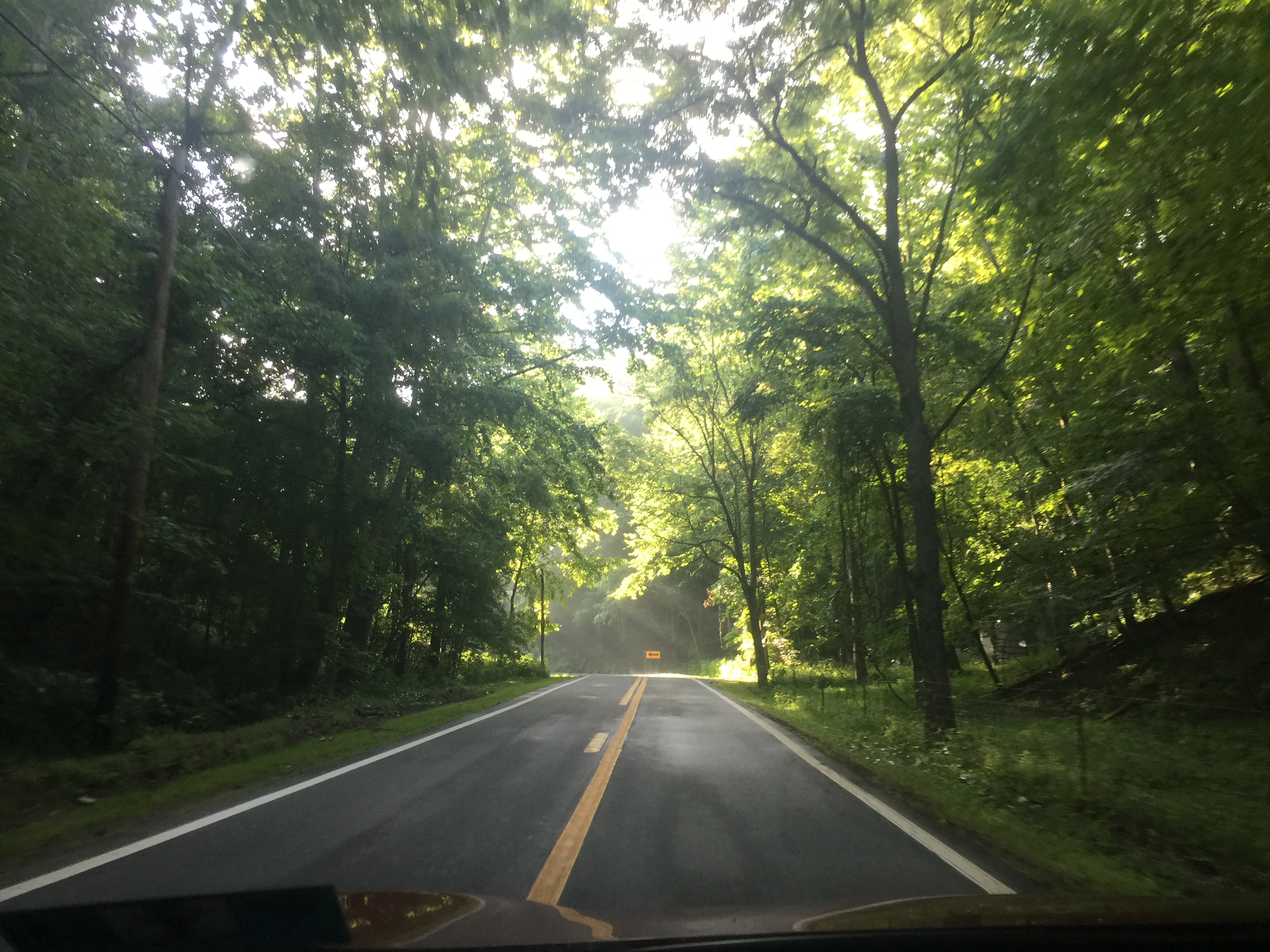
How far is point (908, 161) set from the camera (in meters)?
13.4

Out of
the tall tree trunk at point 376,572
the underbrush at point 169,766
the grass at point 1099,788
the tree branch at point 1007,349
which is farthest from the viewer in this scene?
the tall tree trunk at point 376,572

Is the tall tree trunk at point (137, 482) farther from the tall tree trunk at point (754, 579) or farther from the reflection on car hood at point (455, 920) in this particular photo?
the tall tree trunk at point (754, 579)

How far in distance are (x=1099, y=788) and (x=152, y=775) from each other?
9.31 metres

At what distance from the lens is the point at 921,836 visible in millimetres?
5191

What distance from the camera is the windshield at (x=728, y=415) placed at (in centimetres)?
489

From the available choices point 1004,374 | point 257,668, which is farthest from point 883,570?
point 257,668

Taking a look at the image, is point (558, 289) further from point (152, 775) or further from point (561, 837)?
point (561, 837)

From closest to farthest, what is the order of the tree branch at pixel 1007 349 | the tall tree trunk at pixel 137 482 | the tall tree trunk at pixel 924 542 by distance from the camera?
the tall tree trunk at pixel 137 482 < the tree branch at pixel 1007 349 < the tall tree trunk at pixel 924 542

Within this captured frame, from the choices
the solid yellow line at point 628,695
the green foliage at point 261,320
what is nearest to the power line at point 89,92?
the green foliage at point 261,320

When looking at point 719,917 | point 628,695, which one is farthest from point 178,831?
point 628,695

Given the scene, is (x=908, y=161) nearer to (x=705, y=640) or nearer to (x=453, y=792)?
(x=453, y=792)

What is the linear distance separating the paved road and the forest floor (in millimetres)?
855

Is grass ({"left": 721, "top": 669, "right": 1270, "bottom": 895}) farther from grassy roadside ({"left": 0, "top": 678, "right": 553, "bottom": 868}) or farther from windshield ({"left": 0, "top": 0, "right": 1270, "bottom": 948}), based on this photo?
grassy roadside ({"left": 0, "top": 678, "right": 553, "bottom": 868})

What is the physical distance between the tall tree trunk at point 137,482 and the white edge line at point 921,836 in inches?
339
